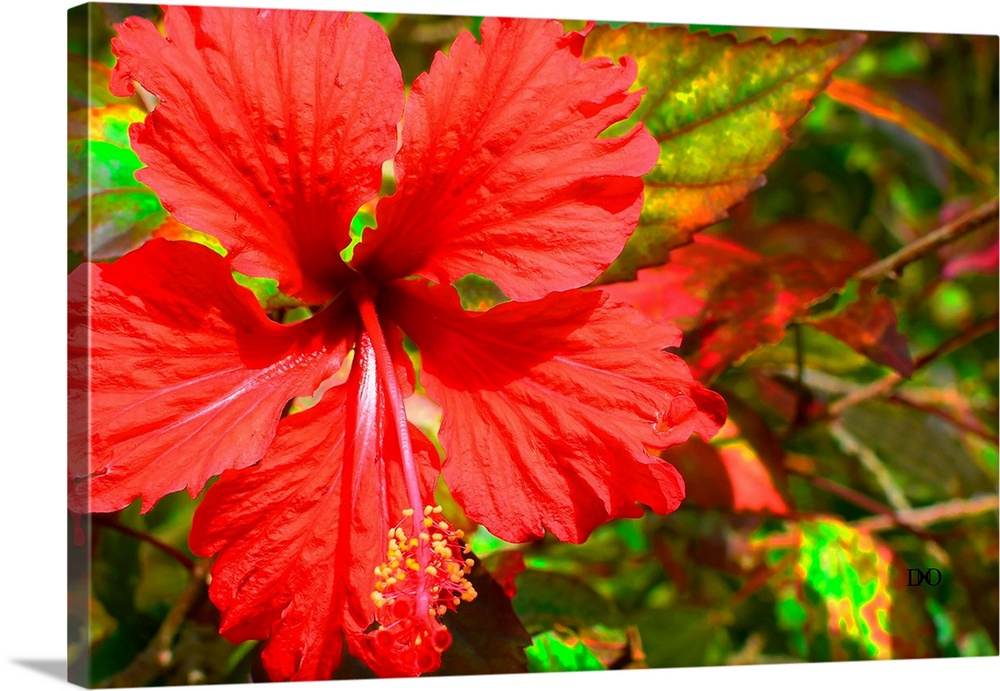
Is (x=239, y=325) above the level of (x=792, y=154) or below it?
below

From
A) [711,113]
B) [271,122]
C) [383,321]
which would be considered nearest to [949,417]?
[711,113]

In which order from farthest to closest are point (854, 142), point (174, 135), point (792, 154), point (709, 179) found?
point (854, 142) < point (792, 154) < point (709, 179) < point (174, 135)

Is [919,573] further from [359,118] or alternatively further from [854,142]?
[359,118]

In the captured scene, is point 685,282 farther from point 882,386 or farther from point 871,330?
point 882,386

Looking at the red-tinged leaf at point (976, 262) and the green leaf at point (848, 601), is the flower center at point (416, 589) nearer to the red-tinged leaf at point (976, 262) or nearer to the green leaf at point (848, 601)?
the green leaf at point (848, 601)

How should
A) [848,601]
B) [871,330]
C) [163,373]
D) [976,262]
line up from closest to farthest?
[163,373], [871,330], [848,601], [976,262]

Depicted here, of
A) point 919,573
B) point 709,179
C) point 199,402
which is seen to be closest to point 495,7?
point 709,179
